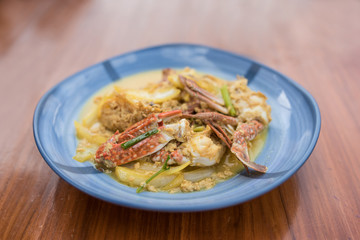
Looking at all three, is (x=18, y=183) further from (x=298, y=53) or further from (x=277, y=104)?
(x=298, y=53)

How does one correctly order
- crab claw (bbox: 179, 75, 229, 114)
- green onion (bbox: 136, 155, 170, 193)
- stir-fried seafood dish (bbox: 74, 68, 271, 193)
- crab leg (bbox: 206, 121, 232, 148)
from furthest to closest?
crab claw (bbox: 179, 75, 229, 114) → crab leg (bbox: 206, 121, 232, 148) → stir-fried seafood dish (bbox: 74, 68, 271, 193) → green onion (bbox: 136, 155, 170, 193)

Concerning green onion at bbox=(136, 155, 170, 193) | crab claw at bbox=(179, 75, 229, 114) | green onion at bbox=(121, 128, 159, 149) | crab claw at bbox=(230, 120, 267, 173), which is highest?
crab claw at bbox=(179, 75, 229, 114)

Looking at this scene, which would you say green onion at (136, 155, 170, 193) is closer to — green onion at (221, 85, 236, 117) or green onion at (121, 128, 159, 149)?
green onion at (121, 128, 159, 149)

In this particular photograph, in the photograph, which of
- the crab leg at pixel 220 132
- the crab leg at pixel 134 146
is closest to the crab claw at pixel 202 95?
the crab leg at pixel 220 132

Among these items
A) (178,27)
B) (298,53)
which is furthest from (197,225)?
(178,27)

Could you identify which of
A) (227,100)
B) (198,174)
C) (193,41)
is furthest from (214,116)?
(193,41)

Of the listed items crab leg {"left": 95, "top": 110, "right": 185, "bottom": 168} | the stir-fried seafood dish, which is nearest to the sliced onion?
the stir-fried seafood dish

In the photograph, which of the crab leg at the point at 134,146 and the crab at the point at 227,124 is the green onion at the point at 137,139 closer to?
the crab leg at the point at 134,146

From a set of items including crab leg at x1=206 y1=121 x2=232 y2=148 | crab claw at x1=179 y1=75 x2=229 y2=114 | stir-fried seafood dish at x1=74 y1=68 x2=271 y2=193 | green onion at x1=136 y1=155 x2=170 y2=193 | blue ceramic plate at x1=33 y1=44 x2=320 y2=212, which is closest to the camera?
blue ceramic plate at x1=33 y1=44 x2=320 y2=212

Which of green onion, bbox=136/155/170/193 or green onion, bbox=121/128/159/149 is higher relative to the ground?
green onion, bbox=121/128/159/149
